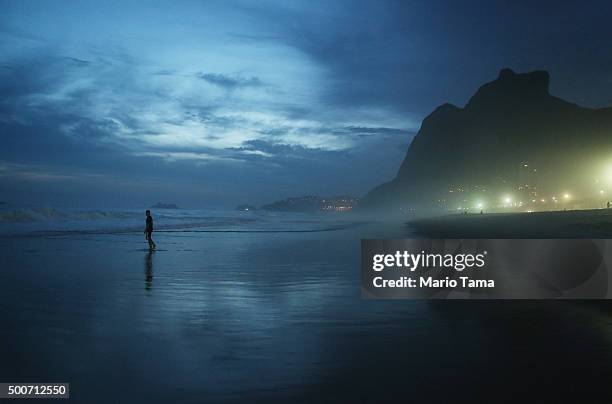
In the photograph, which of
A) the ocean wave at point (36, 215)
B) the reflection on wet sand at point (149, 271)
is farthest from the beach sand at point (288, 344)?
the ocean wave at point (36, 215)

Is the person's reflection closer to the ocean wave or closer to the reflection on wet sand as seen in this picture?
the reflection on wet sand

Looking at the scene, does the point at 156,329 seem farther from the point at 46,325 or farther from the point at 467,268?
the point at 467,268

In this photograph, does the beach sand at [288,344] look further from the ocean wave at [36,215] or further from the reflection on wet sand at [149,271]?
the ocean wave at [36,215]

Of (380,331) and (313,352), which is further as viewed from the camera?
(380,331)

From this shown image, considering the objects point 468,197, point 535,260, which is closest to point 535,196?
point 468,197

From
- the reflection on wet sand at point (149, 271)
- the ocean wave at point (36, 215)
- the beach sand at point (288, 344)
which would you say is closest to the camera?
the beach sand at point (288, 344)

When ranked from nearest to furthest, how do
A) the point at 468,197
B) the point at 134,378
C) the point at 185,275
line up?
the point at 134,378 → the point at 185,275 → the point at 468,197

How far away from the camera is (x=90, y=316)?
1023 centimetres

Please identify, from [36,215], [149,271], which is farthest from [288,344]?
[36,215]

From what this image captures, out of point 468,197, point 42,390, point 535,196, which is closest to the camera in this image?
point 42,390

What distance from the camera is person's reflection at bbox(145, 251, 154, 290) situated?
14539mm

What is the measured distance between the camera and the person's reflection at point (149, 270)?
1454 centimetres

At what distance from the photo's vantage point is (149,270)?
1820 centimetres

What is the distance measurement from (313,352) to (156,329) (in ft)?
11.4
